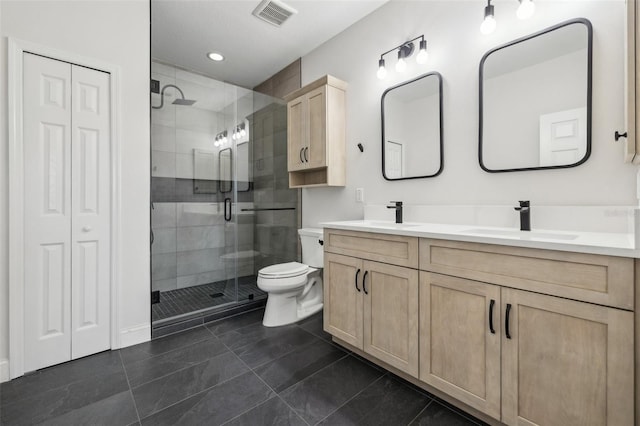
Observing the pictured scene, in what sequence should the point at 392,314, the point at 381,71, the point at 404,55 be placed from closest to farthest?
1. the point at 392,314
2. the point at 404,55
3. the point at 381,71

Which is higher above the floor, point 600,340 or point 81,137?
point 81,137

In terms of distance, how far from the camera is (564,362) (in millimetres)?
1017

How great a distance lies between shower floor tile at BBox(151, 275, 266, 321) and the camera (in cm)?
249

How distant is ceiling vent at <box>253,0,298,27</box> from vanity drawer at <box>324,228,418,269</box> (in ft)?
6.12

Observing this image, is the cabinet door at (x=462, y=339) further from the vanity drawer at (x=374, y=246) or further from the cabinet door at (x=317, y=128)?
the cabinet door at (x=317, y=128)

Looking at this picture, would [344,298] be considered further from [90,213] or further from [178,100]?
[178,100]

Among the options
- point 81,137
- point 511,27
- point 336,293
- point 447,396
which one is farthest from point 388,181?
point 81,137

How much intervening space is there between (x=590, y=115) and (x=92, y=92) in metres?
2.92

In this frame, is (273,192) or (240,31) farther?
(273,192)

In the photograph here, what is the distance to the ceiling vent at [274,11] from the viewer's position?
2.25 metres

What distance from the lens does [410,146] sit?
210 centimetres

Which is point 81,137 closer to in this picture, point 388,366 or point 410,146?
Answer: point 410,146

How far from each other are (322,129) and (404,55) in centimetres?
85

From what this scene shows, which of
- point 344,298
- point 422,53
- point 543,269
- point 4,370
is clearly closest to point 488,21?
point 422,53
